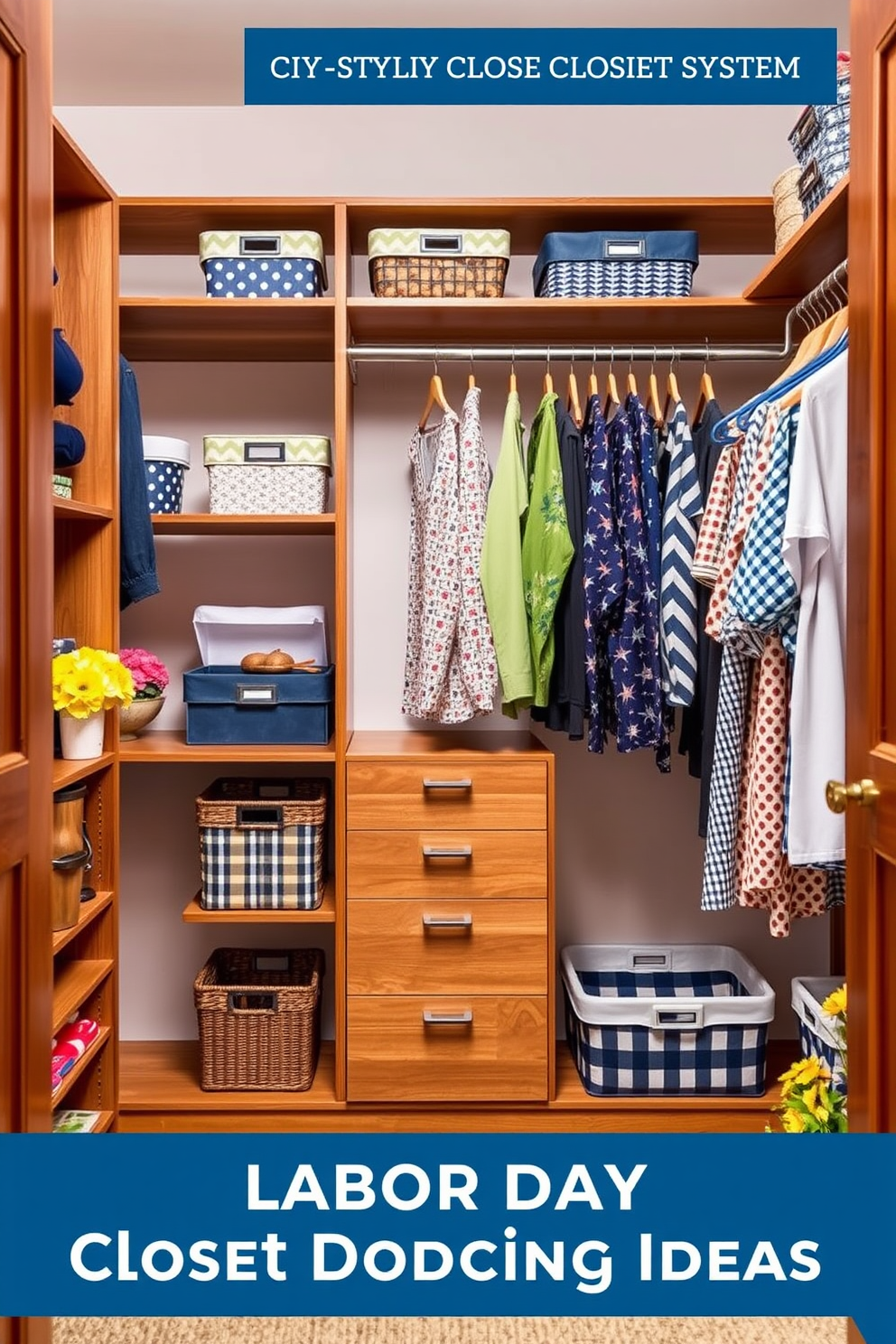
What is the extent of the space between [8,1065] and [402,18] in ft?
7.57

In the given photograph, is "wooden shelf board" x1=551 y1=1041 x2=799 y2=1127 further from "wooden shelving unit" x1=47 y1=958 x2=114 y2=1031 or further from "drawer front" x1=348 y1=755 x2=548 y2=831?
"wooden shelving unit" x1=47 y1=958 x2=114 y2=1031

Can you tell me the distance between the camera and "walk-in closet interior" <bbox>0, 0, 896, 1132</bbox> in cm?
185

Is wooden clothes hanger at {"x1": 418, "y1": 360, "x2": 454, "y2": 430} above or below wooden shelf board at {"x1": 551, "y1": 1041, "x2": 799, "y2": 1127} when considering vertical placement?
above

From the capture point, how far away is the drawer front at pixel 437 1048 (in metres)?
2.29

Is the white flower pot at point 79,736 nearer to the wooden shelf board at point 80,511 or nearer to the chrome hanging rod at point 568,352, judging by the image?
the wooden shelf board at point 80,511

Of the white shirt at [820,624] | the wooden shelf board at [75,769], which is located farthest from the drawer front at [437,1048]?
the white shirt at [820,624]

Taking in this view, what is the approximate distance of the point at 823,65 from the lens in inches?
72.5

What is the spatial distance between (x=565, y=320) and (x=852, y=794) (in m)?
1.51

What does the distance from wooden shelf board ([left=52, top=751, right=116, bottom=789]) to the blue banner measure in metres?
0.66

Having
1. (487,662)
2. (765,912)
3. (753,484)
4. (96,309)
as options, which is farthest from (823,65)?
(765,912)

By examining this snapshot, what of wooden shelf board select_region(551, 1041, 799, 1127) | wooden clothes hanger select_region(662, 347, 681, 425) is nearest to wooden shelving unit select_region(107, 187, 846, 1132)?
wooden shelf board select_region(551, 1041, 799, 1127)

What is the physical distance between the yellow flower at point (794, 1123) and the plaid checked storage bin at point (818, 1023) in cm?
9

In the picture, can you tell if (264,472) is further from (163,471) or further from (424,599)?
(424,599)

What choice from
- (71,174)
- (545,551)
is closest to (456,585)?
(545,551)
